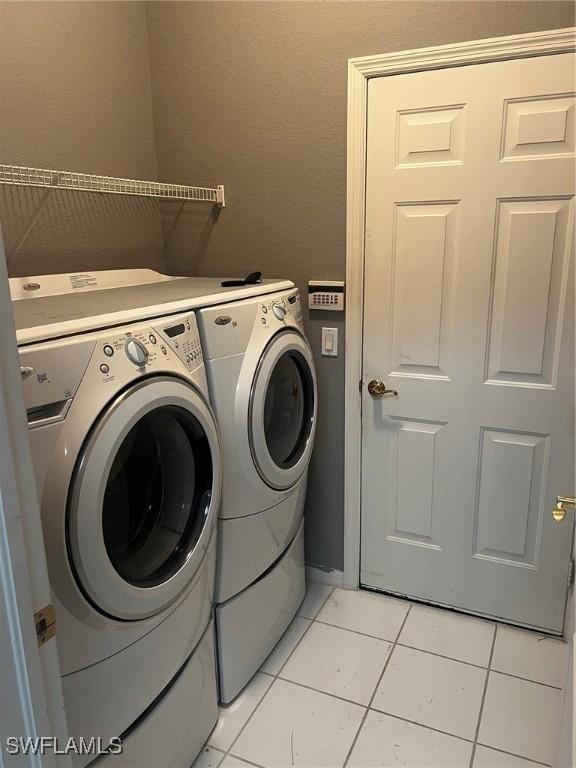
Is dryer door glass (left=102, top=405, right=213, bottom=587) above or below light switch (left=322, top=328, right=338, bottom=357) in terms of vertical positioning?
below

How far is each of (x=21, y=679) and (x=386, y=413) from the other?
64.0 inches

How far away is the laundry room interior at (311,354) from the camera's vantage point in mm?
1400

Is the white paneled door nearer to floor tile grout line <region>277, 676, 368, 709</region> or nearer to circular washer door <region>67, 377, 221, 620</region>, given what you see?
floor tile grout line <region>277, 676, 368, 709</region>

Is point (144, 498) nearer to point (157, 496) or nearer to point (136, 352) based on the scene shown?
point (157, 496)

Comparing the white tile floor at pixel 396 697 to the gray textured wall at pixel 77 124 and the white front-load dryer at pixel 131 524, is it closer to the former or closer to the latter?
the white front-load dryer at pixel 131 524

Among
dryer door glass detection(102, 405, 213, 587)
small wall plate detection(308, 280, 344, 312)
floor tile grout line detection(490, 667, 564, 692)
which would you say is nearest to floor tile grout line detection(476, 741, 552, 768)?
floor tile grout line detection(490, 667, 564, 692)

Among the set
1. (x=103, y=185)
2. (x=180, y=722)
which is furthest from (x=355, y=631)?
(x=103, y=185)

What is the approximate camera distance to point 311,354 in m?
2.05

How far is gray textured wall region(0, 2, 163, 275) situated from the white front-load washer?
75 cm

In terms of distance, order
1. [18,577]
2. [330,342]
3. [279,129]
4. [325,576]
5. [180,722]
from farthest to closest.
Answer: [325,576]
[330,342]
[279,129]
[180,722]
[18,577]

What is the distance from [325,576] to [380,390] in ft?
2.89

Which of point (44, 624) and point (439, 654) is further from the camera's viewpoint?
point (439, 654)

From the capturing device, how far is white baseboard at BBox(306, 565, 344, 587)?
2.43 meters

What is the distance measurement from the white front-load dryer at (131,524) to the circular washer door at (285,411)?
0.81 feet
